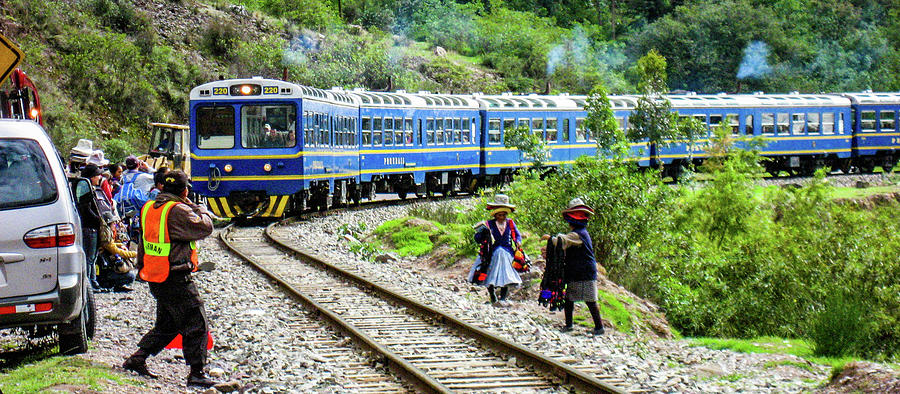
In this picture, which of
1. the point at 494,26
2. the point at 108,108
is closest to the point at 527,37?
the point at 494,26

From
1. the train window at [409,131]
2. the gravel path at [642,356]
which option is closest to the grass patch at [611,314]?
the gravel path at [642,356]

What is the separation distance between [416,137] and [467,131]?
274 cm

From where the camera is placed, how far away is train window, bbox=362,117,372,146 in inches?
1097

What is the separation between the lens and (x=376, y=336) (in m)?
10.3

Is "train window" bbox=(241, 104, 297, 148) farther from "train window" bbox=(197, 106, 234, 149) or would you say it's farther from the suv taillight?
the suv taillight

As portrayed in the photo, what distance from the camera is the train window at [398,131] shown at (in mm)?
29156

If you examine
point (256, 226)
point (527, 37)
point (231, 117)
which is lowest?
point (256, 226)

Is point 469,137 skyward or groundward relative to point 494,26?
groundward

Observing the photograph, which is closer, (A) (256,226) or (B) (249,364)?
(B) (249,364)

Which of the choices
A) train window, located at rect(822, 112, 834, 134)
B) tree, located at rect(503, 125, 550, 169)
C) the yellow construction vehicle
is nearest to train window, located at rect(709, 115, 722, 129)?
train window, located at rect(822, 112, 834, 134)

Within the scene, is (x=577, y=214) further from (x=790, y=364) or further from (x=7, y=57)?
(x=7, y=57)

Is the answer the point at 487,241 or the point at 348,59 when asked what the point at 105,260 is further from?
the point at 348,59

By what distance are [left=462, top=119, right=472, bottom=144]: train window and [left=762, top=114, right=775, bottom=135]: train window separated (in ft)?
39.2

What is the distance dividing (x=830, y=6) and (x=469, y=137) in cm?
5528
